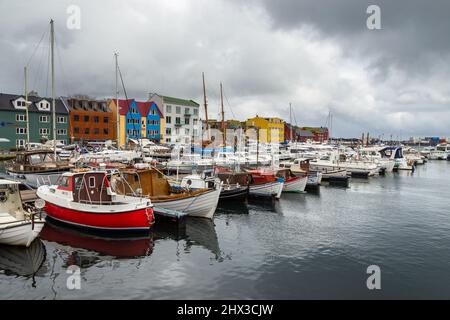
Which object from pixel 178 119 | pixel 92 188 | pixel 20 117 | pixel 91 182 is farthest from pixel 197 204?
pixel 178 119

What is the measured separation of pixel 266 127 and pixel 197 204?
10988cm

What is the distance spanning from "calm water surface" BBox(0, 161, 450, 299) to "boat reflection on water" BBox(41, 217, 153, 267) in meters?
0.06

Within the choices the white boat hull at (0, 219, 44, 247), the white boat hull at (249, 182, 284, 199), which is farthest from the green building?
the white boat hull at (0, 219, 44, 247)

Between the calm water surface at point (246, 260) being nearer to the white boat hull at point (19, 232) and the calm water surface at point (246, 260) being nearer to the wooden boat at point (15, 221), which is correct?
the white boat hull at point (19, 232)

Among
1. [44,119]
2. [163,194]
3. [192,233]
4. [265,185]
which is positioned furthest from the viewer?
[44,119]

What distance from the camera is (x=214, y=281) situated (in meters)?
15.2

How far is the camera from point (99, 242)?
1994cm

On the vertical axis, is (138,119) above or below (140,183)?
above

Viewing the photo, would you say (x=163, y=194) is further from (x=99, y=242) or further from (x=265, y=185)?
(x=265, y=185)

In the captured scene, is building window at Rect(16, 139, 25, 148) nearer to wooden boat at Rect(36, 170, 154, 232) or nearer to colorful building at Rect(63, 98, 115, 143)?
colorful building at Rect(63, 98, 115, 143)
